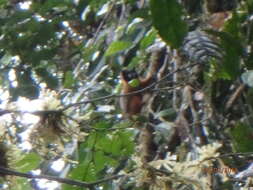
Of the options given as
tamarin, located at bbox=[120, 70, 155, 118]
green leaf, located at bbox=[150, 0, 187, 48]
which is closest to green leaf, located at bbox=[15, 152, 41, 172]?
green leaf, located at bbox=[150, 0, 187, 48]

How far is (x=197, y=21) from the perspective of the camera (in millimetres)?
2105

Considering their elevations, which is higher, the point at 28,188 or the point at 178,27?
the point at 178,27

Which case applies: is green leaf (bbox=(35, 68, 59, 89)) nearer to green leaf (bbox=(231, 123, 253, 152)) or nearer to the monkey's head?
the monkey's head

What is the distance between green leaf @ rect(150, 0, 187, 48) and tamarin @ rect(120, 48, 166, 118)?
0.59m

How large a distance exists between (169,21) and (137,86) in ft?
2.17

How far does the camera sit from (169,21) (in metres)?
1.45

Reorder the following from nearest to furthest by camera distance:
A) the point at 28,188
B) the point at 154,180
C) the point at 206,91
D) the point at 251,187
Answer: the point at 154,180 < the point at 251,187 < the point at 28,188 < the point at 206,91

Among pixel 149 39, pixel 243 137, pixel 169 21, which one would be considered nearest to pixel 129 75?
pixel 149 39

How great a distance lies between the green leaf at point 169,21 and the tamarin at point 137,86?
591mm

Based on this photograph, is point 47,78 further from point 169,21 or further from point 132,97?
point 169,21

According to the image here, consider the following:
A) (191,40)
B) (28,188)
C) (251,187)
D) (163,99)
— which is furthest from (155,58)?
(251,187)

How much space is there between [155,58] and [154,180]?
0.95 m

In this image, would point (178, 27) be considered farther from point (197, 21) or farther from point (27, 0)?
point (27, 0)

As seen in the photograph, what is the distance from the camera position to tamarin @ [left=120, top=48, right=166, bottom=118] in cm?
212
